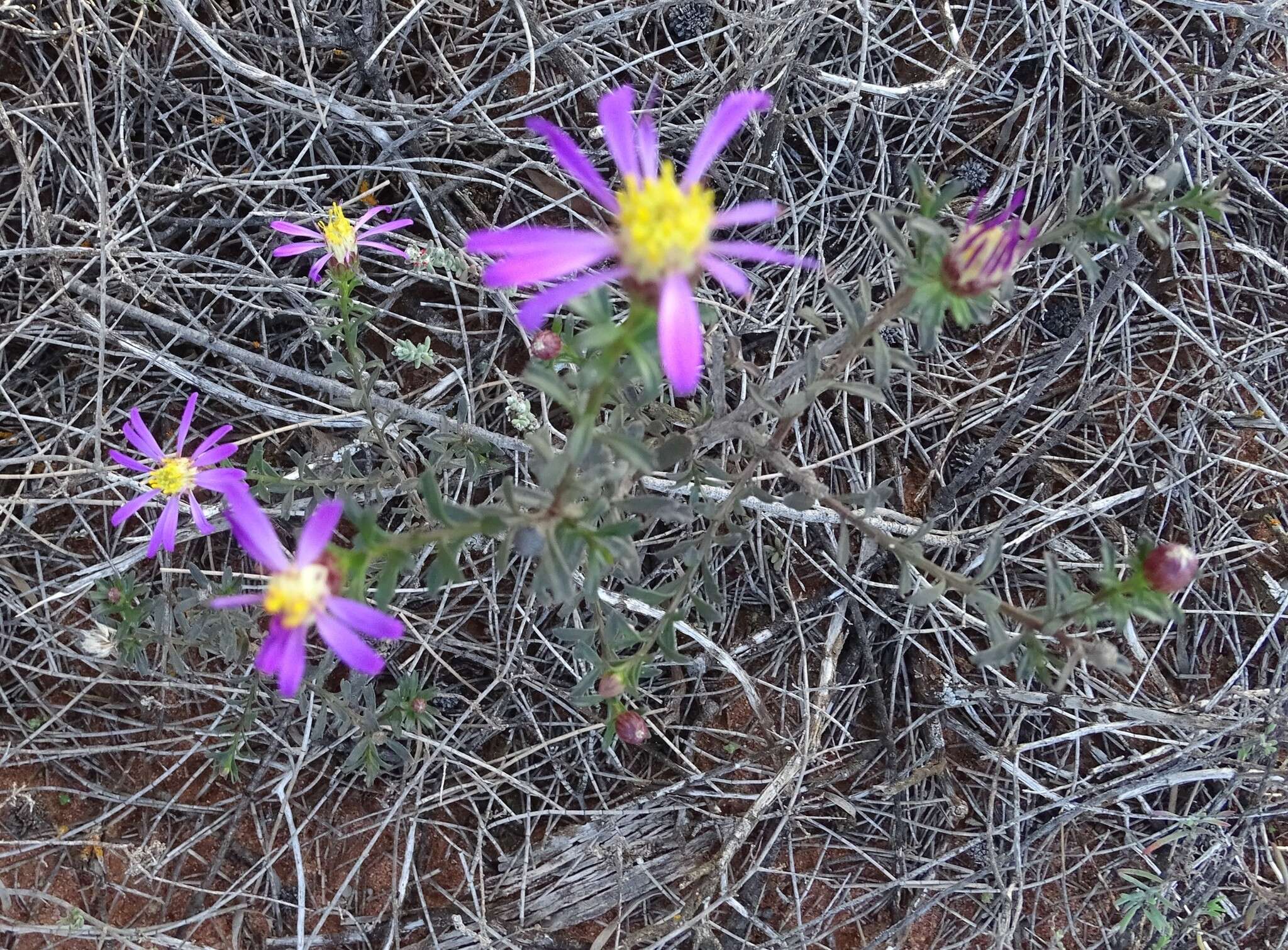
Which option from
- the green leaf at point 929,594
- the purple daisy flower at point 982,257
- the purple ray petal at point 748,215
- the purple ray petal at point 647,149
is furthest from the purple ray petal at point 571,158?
the green leaf at point 929,594

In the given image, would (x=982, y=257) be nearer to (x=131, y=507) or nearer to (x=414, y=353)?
(x=414, y=353)

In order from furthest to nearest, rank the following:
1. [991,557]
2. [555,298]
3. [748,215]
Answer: [991,557] < [748,215] < [555,298]

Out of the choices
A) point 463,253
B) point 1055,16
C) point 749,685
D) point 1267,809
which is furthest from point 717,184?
point 1267,809

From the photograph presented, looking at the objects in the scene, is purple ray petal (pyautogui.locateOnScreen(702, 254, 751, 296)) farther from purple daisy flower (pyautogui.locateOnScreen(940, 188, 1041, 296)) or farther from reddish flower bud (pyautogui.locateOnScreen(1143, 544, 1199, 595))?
reddish flower bud (pyautogui.locateOnScreen(1143, 544, 1199, 595))

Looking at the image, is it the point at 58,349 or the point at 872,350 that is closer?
the point at 872,350

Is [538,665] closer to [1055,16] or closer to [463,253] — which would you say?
[463,253]

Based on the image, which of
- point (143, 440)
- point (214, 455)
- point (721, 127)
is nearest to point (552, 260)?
point (721, 127)
